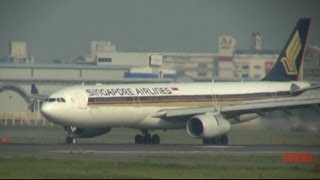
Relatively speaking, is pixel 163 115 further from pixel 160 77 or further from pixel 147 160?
pixel 160 77

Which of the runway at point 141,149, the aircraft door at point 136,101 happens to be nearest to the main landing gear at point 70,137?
the runway at point 141,149

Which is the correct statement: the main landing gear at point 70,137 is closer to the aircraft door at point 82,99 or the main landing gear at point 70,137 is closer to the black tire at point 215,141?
the aircraft door at point 82,99

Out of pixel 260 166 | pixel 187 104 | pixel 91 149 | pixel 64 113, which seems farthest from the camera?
pixel 187 104

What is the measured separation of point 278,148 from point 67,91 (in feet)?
55.4

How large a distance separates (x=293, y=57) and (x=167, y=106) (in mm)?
16258

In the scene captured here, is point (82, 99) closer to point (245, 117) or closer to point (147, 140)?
point (147, 140)

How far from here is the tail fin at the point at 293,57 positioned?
98062mm

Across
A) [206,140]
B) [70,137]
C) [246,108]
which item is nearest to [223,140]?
[206,140]

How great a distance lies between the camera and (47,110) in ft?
271

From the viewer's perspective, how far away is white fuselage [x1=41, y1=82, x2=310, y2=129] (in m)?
82.8

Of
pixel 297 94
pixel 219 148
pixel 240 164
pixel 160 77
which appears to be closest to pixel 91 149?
pixel 219 148

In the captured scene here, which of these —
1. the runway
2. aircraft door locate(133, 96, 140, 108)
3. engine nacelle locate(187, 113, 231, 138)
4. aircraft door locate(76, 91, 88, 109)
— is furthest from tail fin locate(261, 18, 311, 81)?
aircraft door locate(76, 91, 88, 109)

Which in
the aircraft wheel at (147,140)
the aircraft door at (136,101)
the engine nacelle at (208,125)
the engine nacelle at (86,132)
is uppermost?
the aircraft door at (136,101)

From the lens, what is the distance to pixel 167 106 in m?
87.3
